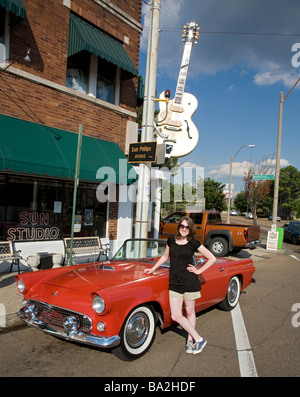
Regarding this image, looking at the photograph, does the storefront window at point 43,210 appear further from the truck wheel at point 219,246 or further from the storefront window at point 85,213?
the truck wheel at point 219,246

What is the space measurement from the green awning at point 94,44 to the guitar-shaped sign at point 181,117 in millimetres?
1703

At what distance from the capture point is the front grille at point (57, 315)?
338cm

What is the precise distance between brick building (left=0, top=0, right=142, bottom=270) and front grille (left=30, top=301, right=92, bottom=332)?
356 centimetres

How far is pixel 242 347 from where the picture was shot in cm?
401

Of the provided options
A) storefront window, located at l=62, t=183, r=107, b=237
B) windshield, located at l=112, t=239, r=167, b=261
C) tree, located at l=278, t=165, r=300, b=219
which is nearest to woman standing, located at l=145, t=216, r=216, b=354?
windshield, located at l=112, t=239, r=167, b=261

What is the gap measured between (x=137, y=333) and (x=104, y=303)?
67 cm

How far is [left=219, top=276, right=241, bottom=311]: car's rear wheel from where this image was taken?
17.6 feet

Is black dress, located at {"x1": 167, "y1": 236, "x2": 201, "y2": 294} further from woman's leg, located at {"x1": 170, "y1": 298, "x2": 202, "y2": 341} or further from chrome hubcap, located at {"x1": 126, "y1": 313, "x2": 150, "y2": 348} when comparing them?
chrome hubcap, located at {"x1": 126, "y1": 313, "x2": 150, "y2": 348}

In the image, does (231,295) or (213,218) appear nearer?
(231,295)

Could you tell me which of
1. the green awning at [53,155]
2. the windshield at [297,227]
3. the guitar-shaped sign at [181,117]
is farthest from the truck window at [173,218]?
the windshield at [297,227]

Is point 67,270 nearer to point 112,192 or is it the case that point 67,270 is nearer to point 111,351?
point 111,351

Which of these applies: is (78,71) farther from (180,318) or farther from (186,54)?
(180,318)

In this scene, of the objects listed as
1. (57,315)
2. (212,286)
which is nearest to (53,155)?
(57,315)

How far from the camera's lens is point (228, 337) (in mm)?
4324
